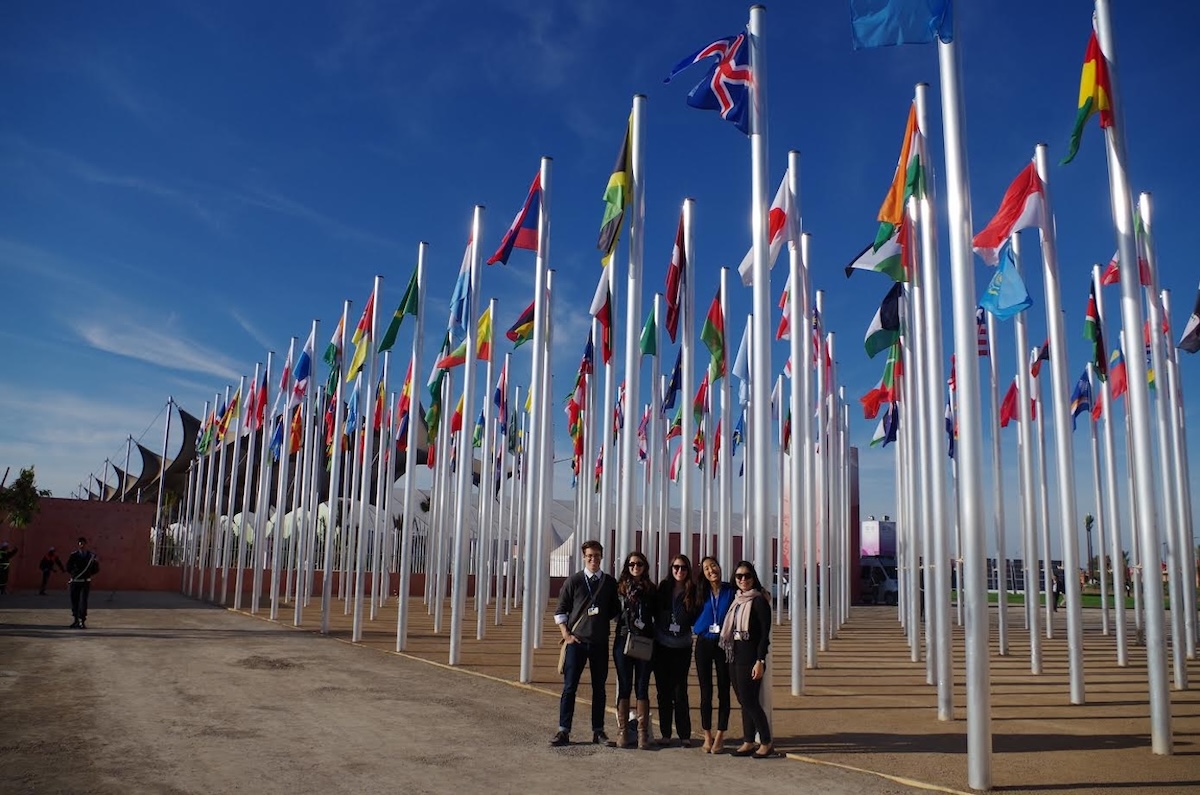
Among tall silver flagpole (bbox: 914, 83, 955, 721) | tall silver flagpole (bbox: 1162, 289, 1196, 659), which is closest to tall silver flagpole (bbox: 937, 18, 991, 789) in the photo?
tall silver flagpole (bbox: 914, 83, 955, 721)

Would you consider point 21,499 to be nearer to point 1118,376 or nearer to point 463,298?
point 463,298

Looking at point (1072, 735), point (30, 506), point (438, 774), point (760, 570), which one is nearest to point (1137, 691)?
point (1072, 735)

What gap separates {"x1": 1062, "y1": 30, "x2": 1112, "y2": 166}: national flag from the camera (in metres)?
9.62

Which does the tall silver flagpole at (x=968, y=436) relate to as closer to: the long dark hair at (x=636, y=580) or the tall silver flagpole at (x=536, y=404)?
the long dark hair at (x=636, y=580)

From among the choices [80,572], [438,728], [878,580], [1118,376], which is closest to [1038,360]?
[1118,376]

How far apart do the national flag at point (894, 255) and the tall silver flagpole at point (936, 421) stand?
3.45 ft

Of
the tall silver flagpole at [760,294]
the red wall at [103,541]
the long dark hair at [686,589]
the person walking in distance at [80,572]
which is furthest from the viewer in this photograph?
the red wall at [103,541]

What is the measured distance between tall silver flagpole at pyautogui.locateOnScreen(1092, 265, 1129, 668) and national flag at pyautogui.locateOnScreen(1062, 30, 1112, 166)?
5.79m

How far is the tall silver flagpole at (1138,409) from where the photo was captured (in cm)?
856

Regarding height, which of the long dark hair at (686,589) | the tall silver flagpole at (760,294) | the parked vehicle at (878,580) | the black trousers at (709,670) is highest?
the tall silver flagpole at (760,294)

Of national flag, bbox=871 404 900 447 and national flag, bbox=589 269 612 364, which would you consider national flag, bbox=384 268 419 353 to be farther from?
national flag, bbox=871 404 900 447

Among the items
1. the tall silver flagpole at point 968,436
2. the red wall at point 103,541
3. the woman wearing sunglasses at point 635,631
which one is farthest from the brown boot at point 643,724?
the red wall at point 103,541

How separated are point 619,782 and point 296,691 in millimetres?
5751

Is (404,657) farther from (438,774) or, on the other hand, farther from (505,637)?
(438,774)
